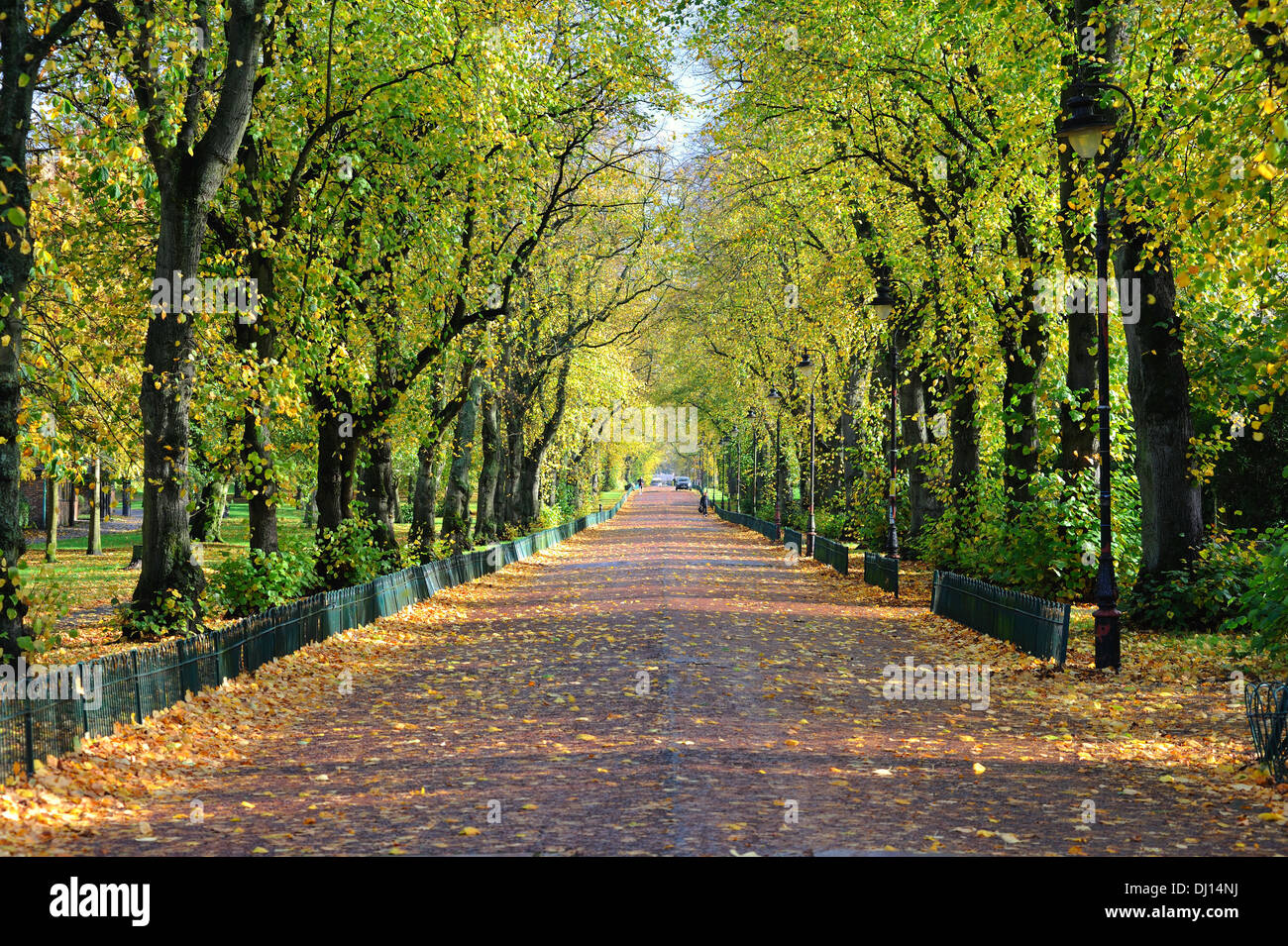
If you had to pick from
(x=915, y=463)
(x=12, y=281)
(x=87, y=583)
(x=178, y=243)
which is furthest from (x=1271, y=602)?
(x=87, y=583)

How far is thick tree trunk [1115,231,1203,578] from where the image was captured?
48.8ft

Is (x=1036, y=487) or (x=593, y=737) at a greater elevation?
(x=1036, y=487)

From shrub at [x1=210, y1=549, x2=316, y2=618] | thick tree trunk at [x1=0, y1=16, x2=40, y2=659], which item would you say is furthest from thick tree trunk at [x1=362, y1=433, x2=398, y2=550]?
thick tree trunk at [x1=0, y1=16, x2=40, y2=659]

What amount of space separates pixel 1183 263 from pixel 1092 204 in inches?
77.7

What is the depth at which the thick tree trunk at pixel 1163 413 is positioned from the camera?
14883 mm

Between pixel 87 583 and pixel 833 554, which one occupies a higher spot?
pixel 833 554

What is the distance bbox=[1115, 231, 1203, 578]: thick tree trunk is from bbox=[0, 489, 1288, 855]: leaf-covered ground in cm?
186

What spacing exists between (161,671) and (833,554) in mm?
20007

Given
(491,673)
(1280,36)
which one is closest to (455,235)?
(491,673)

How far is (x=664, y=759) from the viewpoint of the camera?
853 cm

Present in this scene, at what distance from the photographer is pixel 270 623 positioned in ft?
41.1

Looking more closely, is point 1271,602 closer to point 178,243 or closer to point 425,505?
point 178,243

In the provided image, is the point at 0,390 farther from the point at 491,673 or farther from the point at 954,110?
the point at 954,110

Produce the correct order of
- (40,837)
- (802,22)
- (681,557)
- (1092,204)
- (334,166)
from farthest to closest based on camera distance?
(681,557), (802,22), (334,166), (1092,204), (40,837)
